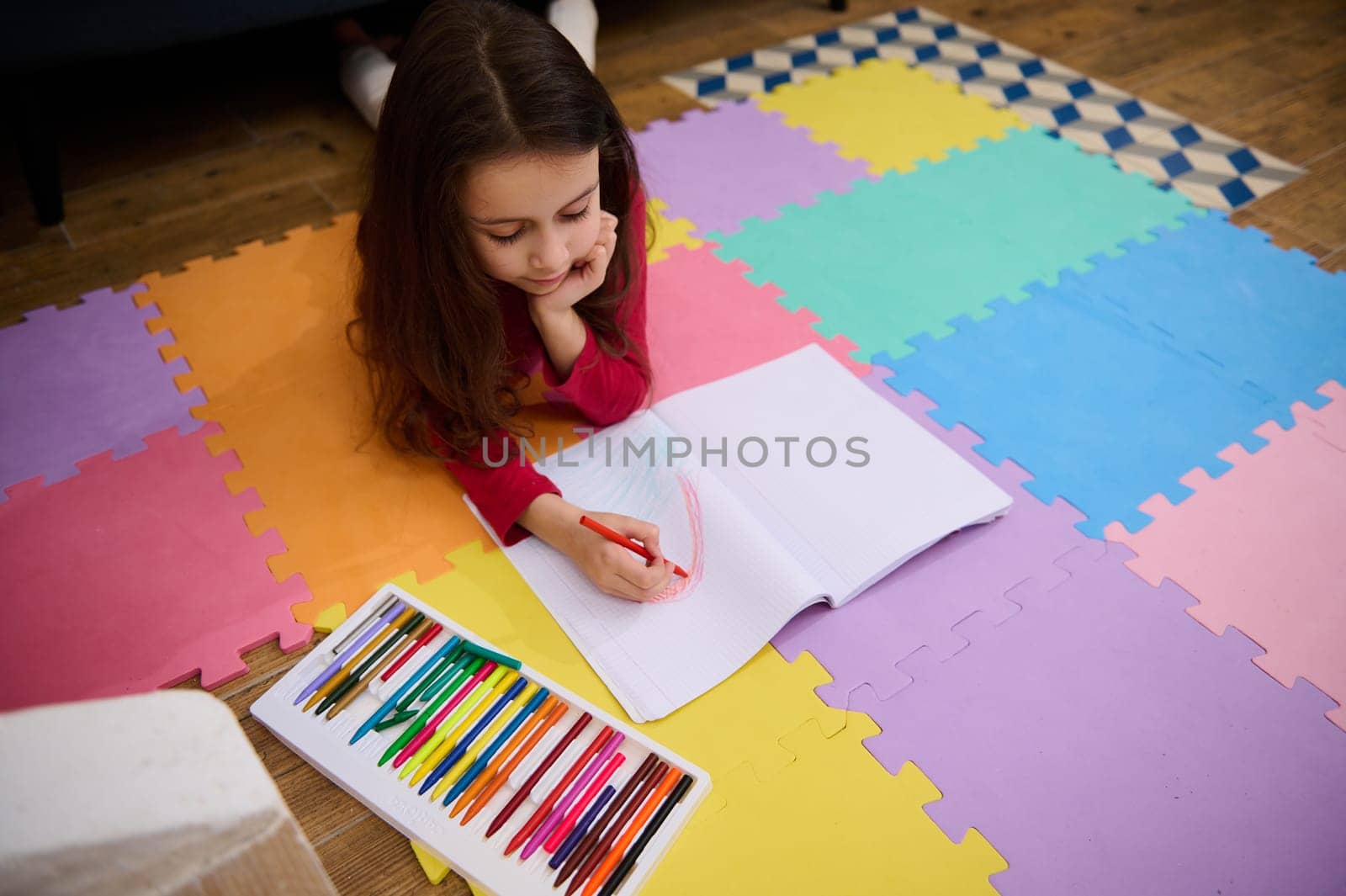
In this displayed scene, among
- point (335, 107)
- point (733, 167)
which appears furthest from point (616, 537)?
Answer: point (335, 107)

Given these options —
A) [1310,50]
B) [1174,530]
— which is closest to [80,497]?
[1174,530]

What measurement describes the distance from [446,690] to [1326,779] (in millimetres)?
836

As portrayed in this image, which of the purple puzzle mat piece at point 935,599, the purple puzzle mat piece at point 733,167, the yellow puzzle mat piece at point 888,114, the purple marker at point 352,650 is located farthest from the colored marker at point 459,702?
the yellow puzzle mat piece at point 888,114

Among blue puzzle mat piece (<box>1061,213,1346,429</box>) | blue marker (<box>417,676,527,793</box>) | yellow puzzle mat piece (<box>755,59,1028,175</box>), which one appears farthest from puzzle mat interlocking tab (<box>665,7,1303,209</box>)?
blue marker (<box>417,676,527,793</box>)

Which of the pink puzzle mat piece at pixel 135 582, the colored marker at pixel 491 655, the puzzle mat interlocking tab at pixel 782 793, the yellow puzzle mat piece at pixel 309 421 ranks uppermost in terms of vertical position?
the colored marker at pixel 491 655

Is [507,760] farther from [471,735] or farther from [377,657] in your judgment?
[377,657]

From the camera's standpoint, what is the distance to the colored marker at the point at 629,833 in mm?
734

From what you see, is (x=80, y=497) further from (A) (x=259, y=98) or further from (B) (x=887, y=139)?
(B) (x=887, y=139)

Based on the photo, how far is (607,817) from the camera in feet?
2.54

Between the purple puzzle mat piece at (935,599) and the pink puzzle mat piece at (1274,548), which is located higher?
the pink puzzle mat piece at (1274,548)

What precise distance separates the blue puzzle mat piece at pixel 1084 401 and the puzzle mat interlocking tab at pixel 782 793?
1.39 feet

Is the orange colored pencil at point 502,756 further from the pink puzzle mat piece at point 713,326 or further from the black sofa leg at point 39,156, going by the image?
the black sofa leg at point 39,156

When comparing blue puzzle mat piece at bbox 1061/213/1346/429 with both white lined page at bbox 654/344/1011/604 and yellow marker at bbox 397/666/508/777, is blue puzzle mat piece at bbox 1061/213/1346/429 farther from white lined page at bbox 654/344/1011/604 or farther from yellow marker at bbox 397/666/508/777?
yellow marker at bbox 397/666/508/777

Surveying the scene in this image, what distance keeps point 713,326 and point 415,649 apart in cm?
65
